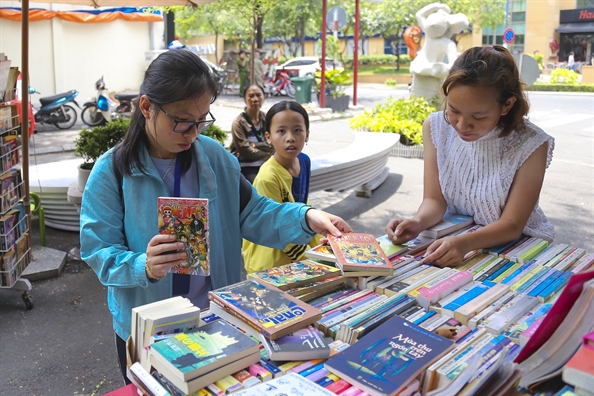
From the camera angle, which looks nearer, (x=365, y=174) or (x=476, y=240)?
(x=476, y=240)

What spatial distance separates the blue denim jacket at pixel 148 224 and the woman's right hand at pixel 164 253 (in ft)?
0.27

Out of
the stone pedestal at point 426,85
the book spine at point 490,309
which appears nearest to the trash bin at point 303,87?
the stone pedestal at point 426,85

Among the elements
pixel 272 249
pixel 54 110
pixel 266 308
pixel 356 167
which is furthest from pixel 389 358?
pixel 54 110

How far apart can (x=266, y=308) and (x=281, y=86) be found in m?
20.4

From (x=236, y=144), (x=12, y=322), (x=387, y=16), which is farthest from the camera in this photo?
(x=387, y=16)

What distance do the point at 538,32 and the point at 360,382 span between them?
144 ft

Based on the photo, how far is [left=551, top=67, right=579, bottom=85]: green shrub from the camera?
24.2 meters

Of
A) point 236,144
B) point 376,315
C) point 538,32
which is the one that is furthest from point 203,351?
point 538,32

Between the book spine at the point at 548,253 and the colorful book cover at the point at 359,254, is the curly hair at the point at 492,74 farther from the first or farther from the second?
the colorful book cover at the point at 359,254

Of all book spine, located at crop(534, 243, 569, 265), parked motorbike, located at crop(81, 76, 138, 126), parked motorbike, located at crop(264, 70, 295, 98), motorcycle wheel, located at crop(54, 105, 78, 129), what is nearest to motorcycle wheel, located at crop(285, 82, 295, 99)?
parked motorbike, located at crop(264, 70, 295, 98)

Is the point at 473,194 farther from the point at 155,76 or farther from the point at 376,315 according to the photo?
the point at 155,76

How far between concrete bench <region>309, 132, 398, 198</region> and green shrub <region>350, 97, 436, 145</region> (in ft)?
5.35

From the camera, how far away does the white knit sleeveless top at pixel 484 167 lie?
238 cm

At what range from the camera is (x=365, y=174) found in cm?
714
